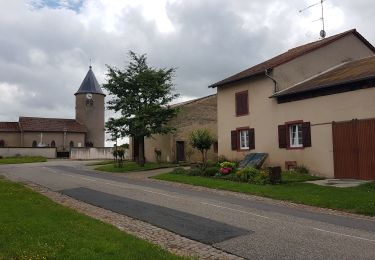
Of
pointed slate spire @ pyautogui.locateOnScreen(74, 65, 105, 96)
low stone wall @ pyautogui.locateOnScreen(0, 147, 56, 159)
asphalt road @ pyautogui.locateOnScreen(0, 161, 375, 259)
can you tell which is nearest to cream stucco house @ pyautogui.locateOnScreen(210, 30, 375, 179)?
asphalt road @ pyautogui.locateOnScreen(0, 161, 375, 259)

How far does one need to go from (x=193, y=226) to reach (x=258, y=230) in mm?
1597

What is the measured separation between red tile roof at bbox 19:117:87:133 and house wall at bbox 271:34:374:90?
50.0m

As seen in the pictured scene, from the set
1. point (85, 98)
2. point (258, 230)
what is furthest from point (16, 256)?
point (85, 98)

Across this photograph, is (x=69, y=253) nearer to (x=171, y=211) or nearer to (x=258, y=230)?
(x=258, y=230)

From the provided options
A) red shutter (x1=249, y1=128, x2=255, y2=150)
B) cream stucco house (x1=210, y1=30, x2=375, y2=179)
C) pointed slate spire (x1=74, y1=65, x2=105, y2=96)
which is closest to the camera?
cream stucco house (x1=210, y1=30, x2=375, y2=179)

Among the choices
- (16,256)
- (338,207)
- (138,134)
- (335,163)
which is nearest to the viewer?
(16,256)

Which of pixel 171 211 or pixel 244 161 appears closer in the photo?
pixel 171 211

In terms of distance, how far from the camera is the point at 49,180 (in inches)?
897

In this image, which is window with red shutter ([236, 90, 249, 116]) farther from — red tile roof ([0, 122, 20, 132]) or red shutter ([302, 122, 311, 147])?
red tile roof ([0, 122, 20, 132])

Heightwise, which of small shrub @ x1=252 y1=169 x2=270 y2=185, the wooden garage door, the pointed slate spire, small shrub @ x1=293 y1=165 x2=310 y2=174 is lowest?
small shrub @ x1=252 y1=169 x2=270 y2=185

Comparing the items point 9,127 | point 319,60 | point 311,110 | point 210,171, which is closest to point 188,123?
point 319,60

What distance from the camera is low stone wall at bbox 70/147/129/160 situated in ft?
187

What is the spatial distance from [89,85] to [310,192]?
2565 inches

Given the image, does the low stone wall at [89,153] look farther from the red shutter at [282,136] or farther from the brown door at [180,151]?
the red shutter at [282,136]
